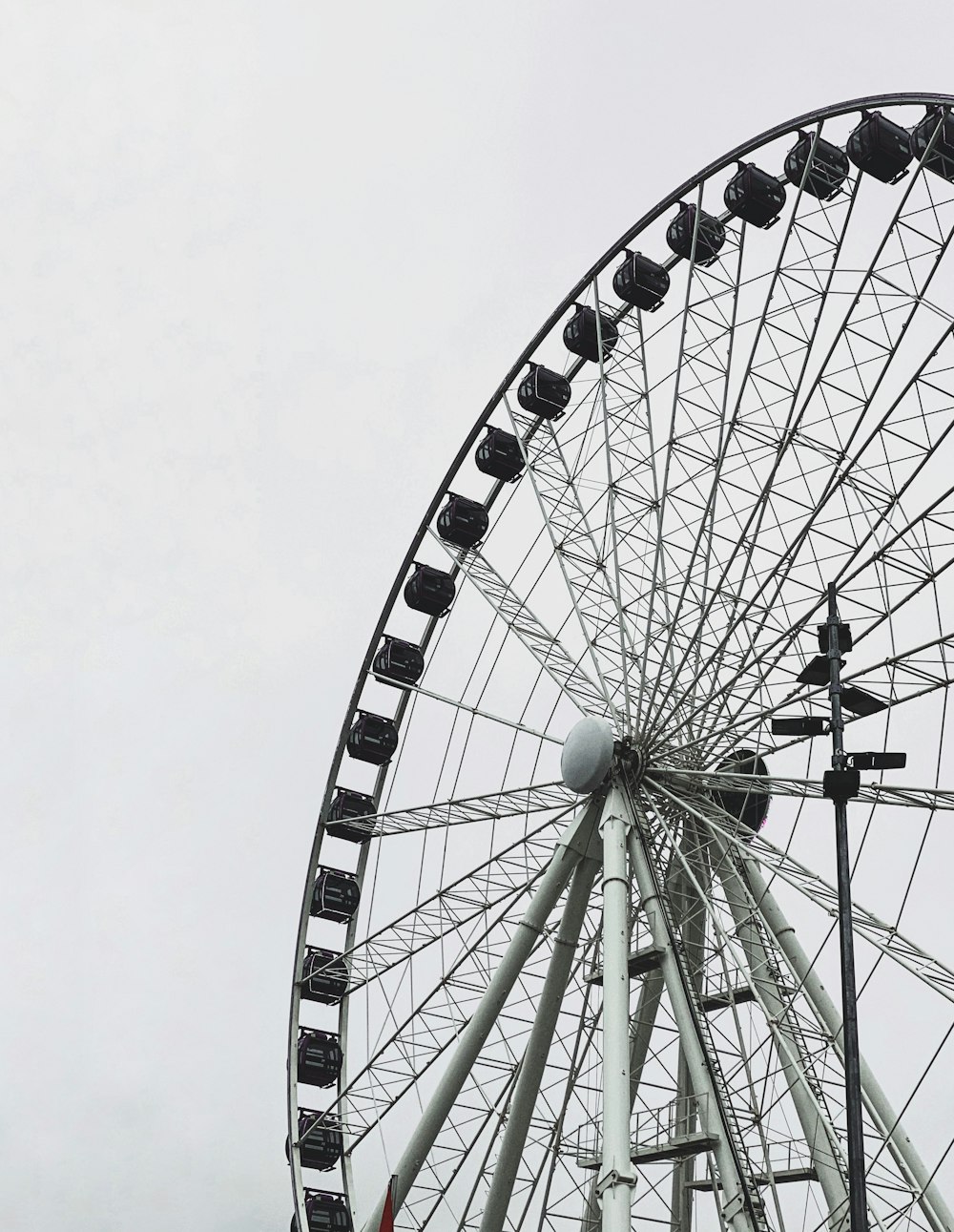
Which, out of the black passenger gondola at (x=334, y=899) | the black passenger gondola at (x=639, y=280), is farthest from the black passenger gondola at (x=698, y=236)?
the black passenger gondola at (x=334, y=899)

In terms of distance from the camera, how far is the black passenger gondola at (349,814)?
35281 millimetres

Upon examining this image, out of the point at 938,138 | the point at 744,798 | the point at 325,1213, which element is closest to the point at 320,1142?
the point at 325,1213

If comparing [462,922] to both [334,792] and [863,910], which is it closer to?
[334,792]

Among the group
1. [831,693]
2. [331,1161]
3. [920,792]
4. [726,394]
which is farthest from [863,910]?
[331,1161]

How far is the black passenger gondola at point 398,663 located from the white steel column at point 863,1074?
10.1 meters

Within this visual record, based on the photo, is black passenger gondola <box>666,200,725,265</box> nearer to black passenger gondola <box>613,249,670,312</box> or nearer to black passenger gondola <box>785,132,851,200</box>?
black passenger gondola <box>613,249,670,312</box>

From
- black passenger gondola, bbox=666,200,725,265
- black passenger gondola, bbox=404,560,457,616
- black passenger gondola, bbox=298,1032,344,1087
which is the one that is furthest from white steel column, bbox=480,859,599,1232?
black passenger gondola, bbox=666,200,725,265

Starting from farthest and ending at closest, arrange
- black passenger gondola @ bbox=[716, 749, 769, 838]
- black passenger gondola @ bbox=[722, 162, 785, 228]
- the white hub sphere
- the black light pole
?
black passenger gondola @ bbox=[722, 162, 785, 228] < black passenger gondola @ bbox=[716, 749, 769, 838] < the white hub sphere < the black light pole

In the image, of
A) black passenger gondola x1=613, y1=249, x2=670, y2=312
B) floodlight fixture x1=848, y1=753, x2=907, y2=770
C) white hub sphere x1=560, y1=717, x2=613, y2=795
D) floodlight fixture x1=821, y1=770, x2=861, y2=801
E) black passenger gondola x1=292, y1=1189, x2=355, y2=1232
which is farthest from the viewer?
black passenger gondola x1=613, y1=249, x2=670, y2=312

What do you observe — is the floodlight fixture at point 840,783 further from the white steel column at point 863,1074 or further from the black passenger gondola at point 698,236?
the black passenger gondola at point 698,236

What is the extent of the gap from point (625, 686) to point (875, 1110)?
26.1 feet

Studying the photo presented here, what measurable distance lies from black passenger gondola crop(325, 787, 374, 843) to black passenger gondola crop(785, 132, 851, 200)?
589 inches

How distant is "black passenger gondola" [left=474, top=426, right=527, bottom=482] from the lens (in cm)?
3484

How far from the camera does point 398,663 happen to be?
35.7 m
